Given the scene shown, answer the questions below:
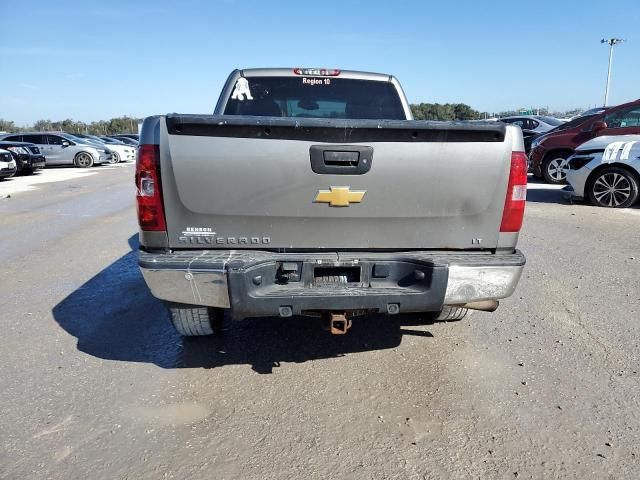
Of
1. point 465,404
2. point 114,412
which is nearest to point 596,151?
point 465,404

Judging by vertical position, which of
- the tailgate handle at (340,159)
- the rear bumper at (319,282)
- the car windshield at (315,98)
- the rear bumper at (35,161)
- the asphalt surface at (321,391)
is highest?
the car windshield at (315,98)

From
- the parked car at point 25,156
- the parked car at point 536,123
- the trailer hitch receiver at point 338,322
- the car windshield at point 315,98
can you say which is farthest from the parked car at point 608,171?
the parked car at point 25,156

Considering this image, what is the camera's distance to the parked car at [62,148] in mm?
23000

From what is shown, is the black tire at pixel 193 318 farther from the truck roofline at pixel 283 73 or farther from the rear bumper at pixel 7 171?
the rear bumper at pixel 7 171

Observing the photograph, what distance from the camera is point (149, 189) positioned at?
107 inches

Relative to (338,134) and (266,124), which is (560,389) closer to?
(338,134)

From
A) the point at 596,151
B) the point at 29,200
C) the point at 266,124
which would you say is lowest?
the point at 29,200

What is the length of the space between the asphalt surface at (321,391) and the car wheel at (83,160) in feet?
68.9

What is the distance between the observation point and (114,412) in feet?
9.36

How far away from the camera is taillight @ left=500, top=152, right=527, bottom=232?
2.85 metres

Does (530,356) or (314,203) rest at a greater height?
(314,203)

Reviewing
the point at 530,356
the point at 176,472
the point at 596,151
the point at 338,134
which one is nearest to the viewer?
the point at 176,472

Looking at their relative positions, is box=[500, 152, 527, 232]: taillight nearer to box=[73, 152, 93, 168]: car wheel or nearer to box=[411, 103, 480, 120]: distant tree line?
box=[411, 103, 480, 120]: distant tree line

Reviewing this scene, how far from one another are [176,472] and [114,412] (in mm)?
732
